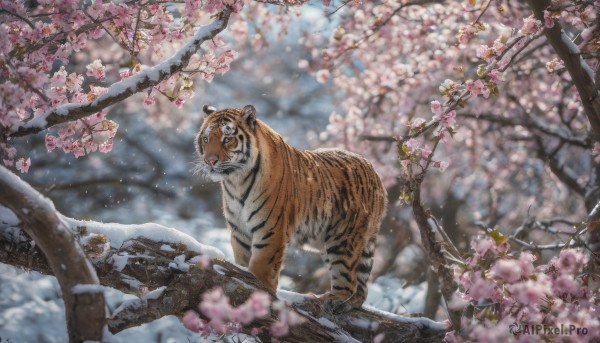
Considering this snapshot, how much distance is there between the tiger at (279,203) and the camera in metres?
5.10

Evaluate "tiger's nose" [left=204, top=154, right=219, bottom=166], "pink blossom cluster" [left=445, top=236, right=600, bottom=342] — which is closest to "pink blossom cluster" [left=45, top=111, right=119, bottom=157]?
"tiger's nose" [left=204, top=154, right=219, bottom=166]

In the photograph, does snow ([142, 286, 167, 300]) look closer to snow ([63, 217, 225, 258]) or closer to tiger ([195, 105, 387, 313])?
snow ([63, 217, 225, 258])

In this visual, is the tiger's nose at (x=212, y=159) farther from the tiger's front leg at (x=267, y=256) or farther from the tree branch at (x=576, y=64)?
the tree branch at (x=576, y=64)

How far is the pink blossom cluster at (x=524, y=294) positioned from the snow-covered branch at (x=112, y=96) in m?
2.06

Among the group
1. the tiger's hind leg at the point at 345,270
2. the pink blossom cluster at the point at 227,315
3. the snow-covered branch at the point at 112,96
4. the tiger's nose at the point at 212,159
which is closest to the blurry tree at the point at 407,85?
the snow-covered branch at the point at 112,96

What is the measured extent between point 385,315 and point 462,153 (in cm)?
856

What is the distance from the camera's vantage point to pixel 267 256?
500cm

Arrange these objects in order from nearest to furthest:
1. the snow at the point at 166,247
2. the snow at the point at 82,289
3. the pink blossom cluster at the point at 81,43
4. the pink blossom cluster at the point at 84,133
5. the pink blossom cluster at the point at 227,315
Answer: the pink blossom cluster at the point at 227,315 → the snow at the point at 82,289 → the pink blossom cluster at the point at 81,43 → the snow at the point at 166,247 → the pink blossom cluster at the point at 84,133

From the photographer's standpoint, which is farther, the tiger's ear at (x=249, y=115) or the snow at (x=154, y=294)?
the tiger's ear at (x=249, y=115)

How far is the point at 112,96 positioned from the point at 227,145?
1417mm

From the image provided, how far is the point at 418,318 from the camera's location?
5500mm

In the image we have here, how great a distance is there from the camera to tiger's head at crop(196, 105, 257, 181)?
5152 mm

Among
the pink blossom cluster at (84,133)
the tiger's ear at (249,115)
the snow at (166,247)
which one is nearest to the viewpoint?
the snow at (166,247)

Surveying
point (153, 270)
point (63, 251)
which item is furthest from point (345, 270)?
point (63, 251)
